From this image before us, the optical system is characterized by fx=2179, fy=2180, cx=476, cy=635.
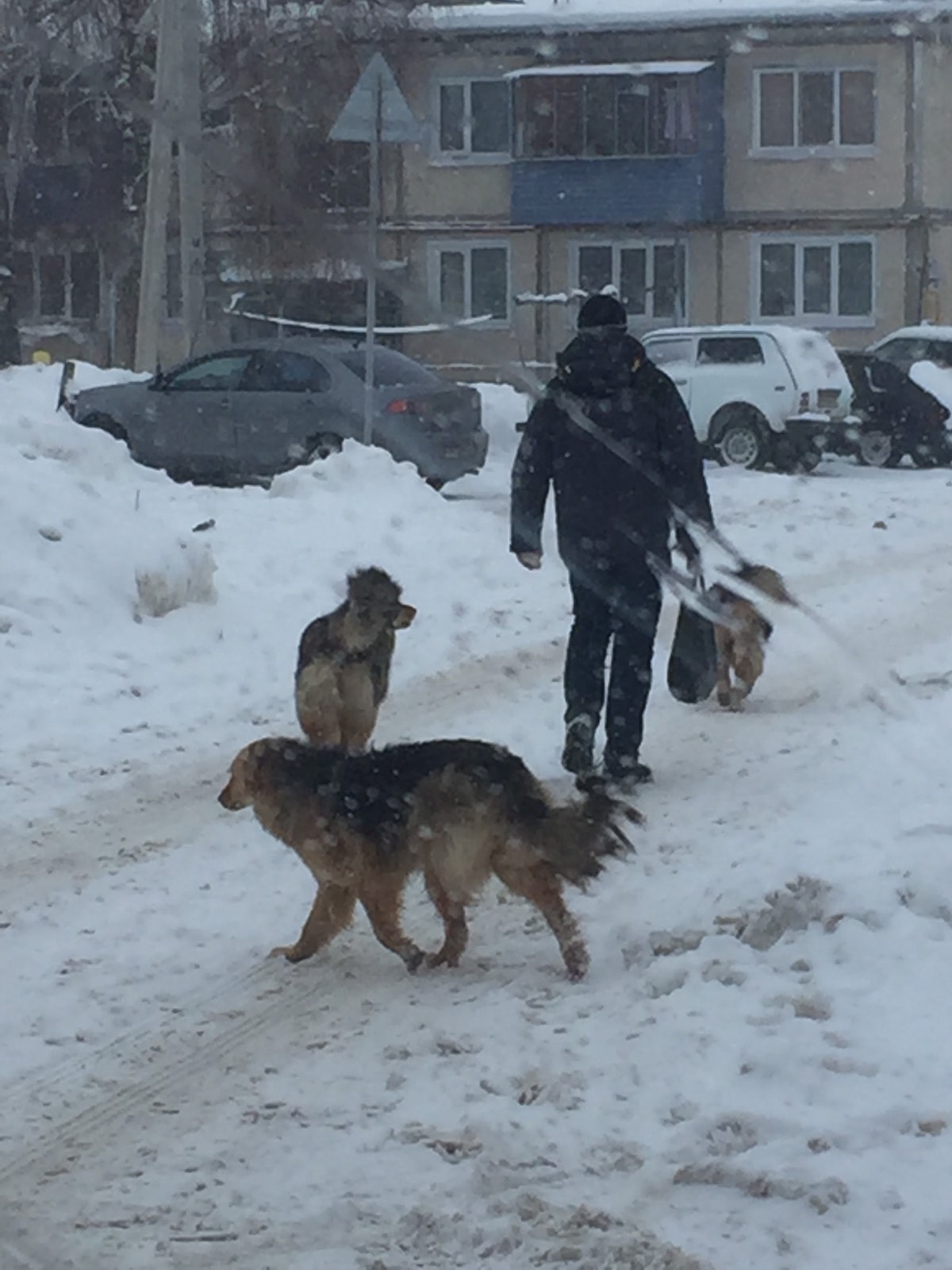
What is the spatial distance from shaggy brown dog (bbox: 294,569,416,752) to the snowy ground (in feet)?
1.69

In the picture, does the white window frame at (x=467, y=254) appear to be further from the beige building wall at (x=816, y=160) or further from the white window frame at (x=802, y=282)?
the white window frame at (x=802, y=282)

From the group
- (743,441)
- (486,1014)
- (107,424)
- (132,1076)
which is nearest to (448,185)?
(743,441)

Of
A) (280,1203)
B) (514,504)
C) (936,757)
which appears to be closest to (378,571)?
(514,504)

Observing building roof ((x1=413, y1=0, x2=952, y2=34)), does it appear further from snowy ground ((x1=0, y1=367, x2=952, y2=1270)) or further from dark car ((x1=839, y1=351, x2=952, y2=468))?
snowy ground ((x1=0, y1=367, x2=952, y2=1270))

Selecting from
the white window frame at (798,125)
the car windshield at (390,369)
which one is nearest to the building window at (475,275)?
the white window frame at (798,125)

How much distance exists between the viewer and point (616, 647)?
806 centimetres

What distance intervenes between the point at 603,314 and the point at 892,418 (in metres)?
18.1

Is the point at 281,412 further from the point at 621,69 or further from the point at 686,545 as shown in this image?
the point at 621,69

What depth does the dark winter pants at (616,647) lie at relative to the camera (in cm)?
794

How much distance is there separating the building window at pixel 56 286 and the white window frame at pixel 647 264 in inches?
335

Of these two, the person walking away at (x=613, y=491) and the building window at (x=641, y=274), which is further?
the building window at (x=641, y=274)

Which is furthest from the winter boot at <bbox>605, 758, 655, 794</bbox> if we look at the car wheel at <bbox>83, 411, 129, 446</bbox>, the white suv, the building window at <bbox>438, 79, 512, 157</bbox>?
the building window at <bbox>438, 79, 512, 157</bbox>

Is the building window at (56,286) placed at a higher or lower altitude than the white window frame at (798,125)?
lower

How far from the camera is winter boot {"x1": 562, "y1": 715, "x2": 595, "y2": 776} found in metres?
8.02
